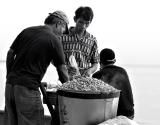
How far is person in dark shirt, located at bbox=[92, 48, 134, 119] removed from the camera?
3332 millimetres

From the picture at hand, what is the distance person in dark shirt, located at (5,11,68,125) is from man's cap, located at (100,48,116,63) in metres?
0.36

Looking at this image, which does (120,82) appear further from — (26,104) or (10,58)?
(10,58)

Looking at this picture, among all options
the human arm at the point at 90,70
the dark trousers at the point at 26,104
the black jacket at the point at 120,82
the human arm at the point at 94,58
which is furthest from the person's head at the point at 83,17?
the dark trousers at the point at 26,104

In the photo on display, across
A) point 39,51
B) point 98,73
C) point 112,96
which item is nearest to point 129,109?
point 98,73

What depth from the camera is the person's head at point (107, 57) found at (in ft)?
10.9

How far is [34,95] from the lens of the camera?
10.5 feet

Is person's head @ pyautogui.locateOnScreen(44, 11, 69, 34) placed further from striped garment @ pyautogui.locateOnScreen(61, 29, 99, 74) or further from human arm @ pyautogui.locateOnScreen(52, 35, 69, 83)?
striped garment @ pyautogui.locateOnScreen(61, 29, 99, 74)

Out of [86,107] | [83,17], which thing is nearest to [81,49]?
[83,17]

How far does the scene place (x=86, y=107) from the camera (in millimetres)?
2760

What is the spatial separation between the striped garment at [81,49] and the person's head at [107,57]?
565 millimetres

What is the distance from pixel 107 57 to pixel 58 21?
474 millimetres

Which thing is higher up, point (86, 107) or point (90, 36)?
point (90, 36)

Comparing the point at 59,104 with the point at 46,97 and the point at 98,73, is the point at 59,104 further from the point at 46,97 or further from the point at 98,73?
the point at 98,73

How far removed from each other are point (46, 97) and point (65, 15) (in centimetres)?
65
